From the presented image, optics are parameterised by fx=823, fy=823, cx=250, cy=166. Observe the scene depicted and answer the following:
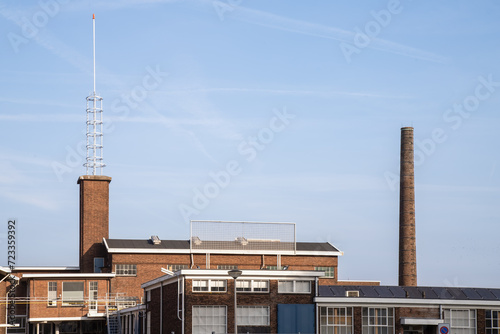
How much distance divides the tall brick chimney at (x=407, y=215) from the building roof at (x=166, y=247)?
8061 mm

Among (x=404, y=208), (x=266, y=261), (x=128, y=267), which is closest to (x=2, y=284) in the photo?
(x=128, y=267)

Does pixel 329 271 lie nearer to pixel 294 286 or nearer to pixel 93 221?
pixel 93 221

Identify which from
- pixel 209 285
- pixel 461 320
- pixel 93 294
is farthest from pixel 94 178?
pixel 461 320

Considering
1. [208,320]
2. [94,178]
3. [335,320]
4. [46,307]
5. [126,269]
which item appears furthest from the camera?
[94,178]

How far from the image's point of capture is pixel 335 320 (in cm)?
5134

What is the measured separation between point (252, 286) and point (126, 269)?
25.5 meters

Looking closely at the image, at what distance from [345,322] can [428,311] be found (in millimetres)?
5527

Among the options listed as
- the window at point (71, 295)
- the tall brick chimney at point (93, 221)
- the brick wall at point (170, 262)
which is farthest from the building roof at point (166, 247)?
the window at point (71, 295)

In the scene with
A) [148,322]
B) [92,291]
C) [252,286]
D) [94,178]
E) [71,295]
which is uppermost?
[94,178]

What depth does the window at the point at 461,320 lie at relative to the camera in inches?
2074

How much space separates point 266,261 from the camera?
2982 inches

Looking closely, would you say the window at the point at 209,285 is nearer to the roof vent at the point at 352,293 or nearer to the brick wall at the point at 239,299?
the brick wall at the point at 239,299

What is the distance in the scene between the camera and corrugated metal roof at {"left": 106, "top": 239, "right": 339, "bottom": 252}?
74.6 metres

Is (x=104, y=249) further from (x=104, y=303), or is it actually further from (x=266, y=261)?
(x=266, y=261)
